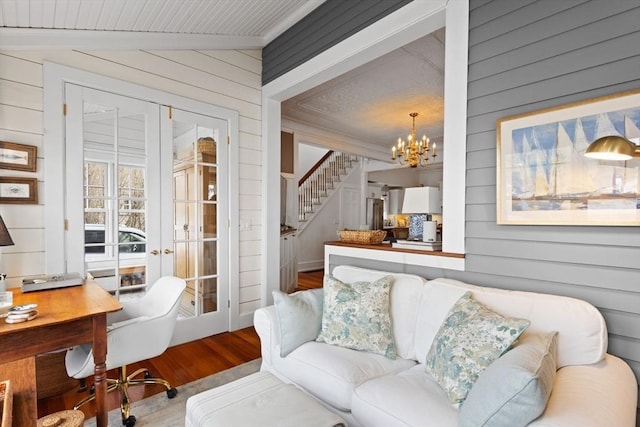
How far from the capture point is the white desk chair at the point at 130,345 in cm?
186

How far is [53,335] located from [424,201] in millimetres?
2401

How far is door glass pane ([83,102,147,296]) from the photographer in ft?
8.63

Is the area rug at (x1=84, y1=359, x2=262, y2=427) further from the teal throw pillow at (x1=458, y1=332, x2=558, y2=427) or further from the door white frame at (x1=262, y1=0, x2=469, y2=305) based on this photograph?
the door white frame at (x1=262, y1=0, x2=469, y2=305)

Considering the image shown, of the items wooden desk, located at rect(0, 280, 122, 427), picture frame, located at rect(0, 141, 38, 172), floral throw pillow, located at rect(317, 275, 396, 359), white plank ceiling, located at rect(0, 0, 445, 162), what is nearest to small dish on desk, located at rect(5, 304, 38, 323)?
wooden desk, located at rect(0, 280, 122, 427)

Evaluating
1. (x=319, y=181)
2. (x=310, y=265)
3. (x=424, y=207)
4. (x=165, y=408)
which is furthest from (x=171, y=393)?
(x=319, y=181)

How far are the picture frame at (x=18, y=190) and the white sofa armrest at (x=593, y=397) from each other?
3.21 metres

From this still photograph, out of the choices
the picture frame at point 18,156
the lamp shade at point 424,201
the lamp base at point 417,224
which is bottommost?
the lamp base at point 417,224

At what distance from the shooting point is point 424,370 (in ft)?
5.72

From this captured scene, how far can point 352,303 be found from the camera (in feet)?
6.74

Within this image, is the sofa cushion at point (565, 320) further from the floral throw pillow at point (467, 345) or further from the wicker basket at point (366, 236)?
the wicker basket at point (366, 236)

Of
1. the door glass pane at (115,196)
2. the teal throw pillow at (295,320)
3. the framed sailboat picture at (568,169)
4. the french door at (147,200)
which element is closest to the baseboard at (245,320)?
the french door at (147,200)

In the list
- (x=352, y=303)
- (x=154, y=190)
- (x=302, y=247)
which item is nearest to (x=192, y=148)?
(x=154, y=190)

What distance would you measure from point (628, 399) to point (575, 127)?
4.04ft

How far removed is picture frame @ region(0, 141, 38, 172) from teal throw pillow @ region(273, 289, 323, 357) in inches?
80.6
